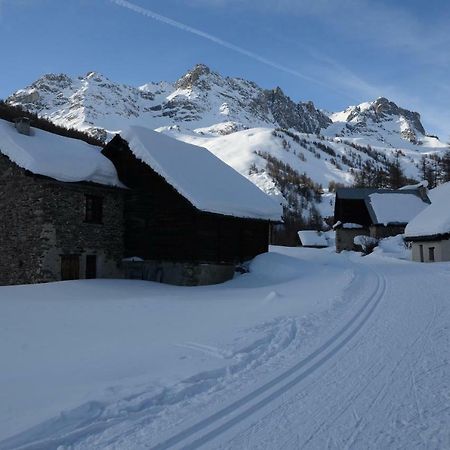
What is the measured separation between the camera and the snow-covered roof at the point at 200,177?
65.4ft

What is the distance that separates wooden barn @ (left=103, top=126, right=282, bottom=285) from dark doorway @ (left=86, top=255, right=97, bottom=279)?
63.5 inches

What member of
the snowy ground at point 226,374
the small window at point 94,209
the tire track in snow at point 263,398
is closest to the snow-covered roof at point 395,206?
the small window at point 94,209

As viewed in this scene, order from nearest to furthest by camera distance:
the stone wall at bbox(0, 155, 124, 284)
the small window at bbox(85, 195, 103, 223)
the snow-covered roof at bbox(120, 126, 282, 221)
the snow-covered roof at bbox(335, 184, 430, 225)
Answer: the stone wall at bbox(0, 155, 124, 284) → the snow-covered roof at bbox(120, 126, 282, 221) → the small window at bbox(85, 195, 103, 223) → the snow-covered roof at bbox(335, 184, 430, 225)

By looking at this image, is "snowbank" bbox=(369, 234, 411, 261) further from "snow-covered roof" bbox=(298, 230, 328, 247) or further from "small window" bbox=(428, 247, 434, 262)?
"snow-covered roof" bbox=(298, 230, 328, 247)

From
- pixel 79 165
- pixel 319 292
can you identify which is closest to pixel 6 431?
pixel 319 292

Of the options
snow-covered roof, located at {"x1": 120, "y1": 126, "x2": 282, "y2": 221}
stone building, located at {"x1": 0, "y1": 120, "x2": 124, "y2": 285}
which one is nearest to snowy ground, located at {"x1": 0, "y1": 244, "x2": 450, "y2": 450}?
stone building, located at {"x1": 0, "y1": 120, "x2": 124, "y2": 285}

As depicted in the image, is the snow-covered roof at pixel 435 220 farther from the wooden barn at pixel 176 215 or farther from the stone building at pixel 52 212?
the stone building at pixel 52 212

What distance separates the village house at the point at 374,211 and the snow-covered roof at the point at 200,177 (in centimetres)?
2537

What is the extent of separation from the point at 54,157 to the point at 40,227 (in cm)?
296

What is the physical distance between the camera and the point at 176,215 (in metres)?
20.5

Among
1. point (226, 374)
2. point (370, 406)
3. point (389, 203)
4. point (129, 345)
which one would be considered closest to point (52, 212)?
point (129, 345)

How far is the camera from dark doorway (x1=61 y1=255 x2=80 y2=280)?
61.7 feet

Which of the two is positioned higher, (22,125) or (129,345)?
(22,125)

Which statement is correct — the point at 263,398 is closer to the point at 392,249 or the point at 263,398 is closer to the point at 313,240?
the point at 392,249
